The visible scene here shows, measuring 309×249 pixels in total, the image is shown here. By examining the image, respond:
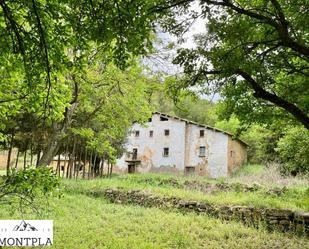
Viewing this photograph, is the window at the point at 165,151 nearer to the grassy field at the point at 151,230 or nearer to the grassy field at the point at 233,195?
the grassy field at the point at 233,195

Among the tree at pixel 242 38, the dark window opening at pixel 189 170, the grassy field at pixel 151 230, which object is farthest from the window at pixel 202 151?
the tree at pixel 242 38

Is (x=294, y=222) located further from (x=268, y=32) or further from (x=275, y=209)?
(x=268, y=32)

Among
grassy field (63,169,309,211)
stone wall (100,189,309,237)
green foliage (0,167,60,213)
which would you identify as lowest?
stone wall (100,189,309,237)

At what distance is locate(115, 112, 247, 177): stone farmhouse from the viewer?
1381 inches

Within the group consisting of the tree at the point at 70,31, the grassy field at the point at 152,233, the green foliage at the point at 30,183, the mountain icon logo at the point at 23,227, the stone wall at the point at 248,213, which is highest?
the tree at the point at 70,31

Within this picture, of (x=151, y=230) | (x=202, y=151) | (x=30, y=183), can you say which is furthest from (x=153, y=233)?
(x=202, y=151)

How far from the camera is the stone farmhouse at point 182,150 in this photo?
3508 centimetres

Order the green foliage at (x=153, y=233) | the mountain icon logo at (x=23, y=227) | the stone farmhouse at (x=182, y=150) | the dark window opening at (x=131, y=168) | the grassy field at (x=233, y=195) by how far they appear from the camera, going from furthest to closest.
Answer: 1. the dark window opening at (x=131, y=168)
2. the stone farmhouse at (x=182, y=150)
3. the grassy field at (x=233, y=195)
4. the green foliage at (x=153, y=233)
5. the mountain icon logo at (x=23, y=227)

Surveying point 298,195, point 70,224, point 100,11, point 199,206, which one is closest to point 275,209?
point 199,206

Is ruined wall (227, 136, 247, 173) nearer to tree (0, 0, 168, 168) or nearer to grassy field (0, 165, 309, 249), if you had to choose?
grassy field (0, 165, 309, 249)

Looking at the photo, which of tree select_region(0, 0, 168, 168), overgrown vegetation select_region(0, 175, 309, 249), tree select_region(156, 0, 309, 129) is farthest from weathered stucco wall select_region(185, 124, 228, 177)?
tree select_region(0, 0, 168, 168)

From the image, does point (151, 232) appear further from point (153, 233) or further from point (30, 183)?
point (30, 183)

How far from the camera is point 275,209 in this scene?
38.3 feet

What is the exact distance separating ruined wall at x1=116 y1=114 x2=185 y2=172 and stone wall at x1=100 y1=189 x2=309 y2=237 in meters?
20.6
